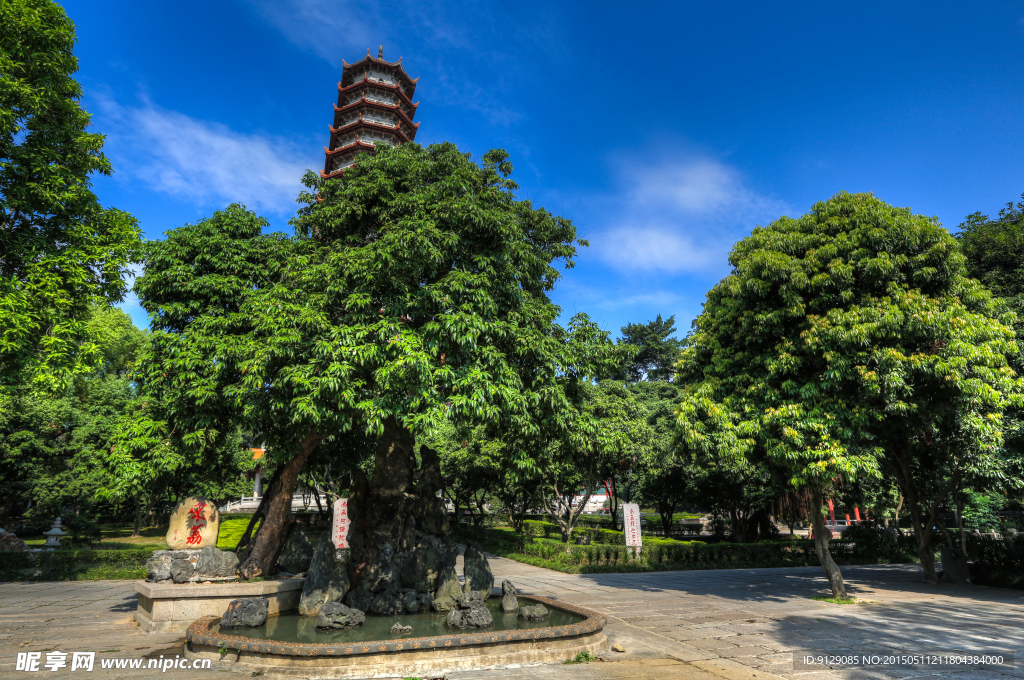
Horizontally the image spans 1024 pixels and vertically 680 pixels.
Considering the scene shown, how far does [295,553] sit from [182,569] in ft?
8.10

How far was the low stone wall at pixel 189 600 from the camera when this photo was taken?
31.4 feet

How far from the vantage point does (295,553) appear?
12414mm

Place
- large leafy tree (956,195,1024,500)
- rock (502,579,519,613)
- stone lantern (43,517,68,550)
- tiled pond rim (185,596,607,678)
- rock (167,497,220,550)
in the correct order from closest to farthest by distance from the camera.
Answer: tiled pond rim (185,596,607,678)
rock (502,579,519,613)
rock (167,497,220,550)
large leafy tree (956,195,1024,500)
stone lantern (43,517,68,550)

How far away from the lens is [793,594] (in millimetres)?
13992

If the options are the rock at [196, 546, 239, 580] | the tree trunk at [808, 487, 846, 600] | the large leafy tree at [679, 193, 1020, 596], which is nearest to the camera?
the rock at [196, 546, 239, 580]

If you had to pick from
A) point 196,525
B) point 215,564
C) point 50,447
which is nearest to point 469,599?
point 215,564

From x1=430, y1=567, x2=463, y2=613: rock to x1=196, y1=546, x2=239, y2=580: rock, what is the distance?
427 cm

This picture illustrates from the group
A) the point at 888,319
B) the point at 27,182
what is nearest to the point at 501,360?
the point at 888,319

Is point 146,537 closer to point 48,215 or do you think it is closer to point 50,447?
point 50,447

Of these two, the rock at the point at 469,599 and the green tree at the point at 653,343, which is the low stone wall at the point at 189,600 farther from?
the green tree at the point at 653,343

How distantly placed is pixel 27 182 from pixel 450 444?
2175 cm

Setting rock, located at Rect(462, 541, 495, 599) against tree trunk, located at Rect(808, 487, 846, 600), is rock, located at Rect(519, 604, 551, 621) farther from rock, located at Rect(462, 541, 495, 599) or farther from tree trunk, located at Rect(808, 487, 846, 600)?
tree trunk, located at Rect(808, 487, 846, 600)

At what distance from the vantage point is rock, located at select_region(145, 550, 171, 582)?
10414mm

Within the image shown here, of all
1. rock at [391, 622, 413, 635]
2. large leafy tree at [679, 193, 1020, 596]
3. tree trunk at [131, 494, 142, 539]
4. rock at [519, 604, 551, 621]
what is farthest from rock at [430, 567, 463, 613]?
tree trunk at [131, 494, 142, 539]
